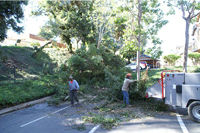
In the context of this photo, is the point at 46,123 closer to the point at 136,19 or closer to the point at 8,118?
the point at 8,118

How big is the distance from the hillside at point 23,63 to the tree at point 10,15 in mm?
2205

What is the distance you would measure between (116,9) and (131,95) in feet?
16.5

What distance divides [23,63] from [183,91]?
14984 mm

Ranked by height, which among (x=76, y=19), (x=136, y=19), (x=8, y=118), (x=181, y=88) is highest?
(x=76, y=19)

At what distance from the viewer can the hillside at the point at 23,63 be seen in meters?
13.2

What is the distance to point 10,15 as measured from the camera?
11.3 m

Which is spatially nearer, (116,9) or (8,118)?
(8,118)

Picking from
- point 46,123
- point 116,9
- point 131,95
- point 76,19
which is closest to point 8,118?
point 46,123

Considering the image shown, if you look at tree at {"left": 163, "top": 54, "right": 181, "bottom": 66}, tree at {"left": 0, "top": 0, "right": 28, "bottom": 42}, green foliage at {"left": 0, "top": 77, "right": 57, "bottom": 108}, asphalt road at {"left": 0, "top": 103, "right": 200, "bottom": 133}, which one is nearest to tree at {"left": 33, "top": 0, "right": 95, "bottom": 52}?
→ tree at {"left": 0, "top": 0, "right": 28, "bottom": 42}

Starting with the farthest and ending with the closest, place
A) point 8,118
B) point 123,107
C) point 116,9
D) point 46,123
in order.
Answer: point 116,9, point 123,107, point 8,118, point 46,123

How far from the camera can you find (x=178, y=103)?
19.8 feet

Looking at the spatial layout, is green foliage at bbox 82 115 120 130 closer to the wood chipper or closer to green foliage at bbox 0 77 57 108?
the wood chipper

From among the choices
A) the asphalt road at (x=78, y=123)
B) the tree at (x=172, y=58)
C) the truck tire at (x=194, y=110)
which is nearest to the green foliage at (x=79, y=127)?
the asphalt road at (x=78, y=123)

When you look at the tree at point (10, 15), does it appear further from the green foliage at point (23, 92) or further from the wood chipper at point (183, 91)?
the wood chipper at point (183, 91)
